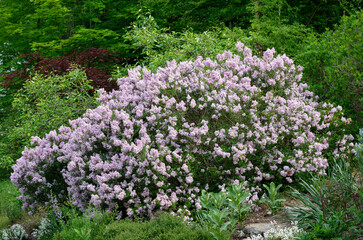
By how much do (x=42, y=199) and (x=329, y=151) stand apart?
15.1 ft

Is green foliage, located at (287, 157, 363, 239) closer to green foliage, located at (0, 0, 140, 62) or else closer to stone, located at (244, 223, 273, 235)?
stone, located at (244, 223, 273, 235)

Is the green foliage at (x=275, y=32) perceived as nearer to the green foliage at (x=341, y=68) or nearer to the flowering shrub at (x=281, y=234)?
the green foliage at (x=341, y=68)

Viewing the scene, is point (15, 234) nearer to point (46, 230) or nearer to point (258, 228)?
point (46, 230)

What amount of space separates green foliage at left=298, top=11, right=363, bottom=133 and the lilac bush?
0.37 metres

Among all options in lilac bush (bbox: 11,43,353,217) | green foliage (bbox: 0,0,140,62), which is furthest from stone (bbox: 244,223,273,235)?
green foliage (bbox: 0,0,140,62)

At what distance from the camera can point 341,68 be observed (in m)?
5.87

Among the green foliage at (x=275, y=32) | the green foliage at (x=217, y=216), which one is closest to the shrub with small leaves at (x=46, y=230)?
the green foliage at (x=217, y=216)

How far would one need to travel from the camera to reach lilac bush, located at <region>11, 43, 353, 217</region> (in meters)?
4.71

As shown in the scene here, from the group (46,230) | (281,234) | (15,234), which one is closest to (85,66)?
(15,234)

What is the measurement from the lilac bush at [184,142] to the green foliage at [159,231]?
72 centimetres

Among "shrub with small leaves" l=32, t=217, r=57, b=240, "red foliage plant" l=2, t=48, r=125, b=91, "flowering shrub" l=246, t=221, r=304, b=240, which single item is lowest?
"shrub with small leaves" l=32, t=217, r=57, b=240

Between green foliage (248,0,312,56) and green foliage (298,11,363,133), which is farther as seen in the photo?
green foliage (248,0,312,56)

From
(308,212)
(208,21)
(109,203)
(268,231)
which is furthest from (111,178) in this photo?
(208,21)

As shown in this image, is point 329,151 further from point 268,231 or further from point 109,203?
point 109,203
